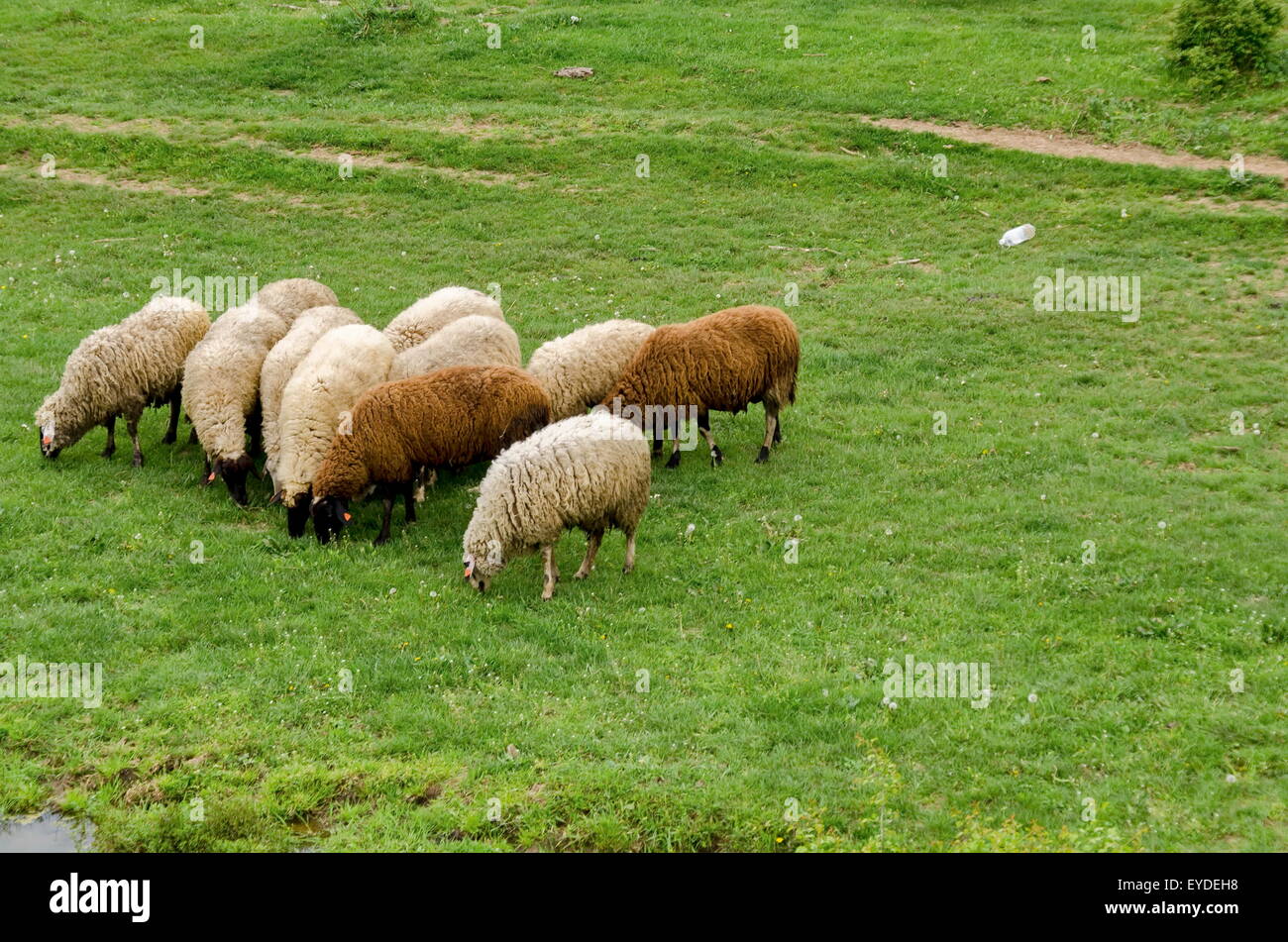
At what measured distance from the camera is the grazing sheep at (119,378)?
14.3 meters

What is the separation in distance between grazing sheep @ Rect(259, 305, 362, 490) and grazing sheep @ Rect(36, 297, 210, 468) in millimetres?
1426

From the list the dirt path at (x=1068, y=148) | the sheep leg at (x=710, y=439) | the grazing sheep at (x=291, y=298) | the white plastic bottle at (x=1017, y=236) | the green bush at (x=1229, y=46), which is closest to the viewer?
the sheep leg at (x=710, y=439)

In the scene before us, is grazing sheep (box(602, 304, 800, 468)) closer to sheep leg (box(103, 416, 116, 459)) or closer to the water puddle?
sheep leg (box(103, 416, 116, 459))

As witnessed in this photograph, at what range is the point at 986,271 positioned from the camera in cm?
2147

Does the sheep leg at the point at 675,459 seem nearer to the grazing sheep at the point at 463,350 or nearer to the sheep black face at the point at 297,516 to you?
the grazing sheep at the point at 463,350

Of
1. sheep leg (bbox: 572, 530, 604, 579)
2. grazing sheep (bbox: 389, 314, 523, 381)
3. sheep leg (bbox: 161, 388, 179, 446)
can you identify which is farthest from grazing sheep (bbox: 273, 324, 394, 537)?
sheep leg (bbox: 572, 530, 604, 579)

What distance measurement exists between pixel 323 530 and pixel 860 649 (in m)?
6.29

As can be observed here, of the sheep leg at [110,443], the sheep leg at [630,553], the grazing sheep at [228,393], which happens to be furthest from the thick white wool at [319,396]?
the sheep leg at [630,553]

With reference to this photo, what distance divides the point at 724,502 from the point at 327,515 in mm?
4768

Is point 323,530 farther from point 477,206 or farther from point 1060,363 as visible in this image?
point 477,206

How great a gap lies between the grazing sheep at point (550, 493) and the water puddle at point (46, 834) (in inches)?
175

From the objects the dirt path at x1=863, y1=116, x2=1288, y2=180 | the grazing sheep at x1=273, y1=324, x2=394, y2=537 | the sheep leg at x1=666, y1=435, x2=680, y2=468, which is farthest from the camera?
the dirt path at x1=863, y1=116, x2=1288, y2=180

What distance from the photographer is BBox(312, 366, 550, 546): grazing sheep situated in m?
12.8

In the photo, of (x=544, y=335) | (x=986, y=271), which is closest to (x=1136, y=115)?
(x=986, y=271)
